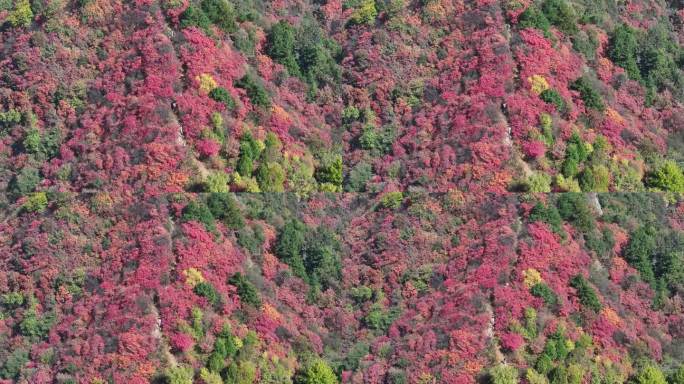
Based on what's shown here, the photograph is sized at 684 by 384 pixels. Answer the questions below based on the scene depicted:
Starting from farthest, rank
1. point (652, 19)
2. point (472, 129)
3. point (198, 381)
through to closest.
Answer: point (652, 19), point (472, 129), point (198, 381)

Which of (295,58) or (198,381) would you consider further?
(295,58)

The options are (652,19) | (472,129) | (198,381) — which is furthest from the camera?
(652,19)

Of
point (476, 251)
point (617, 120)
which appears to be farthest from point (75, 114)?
point (617, 120)

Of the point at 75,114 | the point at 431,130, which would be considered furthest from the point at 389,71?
the point at 75,114

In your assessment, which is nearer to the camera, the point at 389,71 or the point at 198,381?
the point at 198,381

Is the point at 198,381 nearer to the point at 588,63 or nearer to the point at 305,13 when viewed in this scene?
the point at 305,13

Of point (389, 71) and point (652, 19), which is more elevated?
point (652, 19)

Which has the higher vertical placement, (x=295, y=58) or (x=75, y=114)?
(x=295, y=58)

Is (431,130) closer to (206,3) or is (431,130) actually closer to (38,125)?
(206,3)

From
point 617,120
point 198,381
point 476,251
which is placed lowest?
point 198,381
